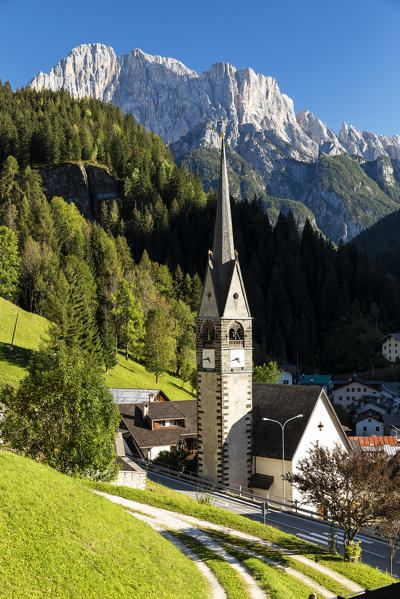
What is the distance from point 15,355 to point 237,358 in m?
39.6

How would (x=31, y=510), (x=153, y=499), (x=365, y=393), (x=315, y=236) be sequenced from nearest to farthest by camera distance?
(x=31, y=510) → (x=153, y=499) → (x=365, y=393) → (x=315, y=236)

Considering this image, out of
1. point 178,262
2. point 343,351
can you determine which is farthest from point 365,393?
point 178,262

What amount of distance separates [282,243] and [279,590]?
A: 150m

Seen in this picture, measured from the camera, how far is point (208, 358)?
43156mm

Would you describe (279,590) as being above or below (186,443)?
below

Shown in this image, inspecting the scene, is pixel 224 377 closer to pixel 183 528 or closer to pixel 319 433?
pixel 319 433

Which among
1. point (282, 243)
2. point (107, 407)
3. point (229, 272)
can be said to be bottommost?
point (107, 407)

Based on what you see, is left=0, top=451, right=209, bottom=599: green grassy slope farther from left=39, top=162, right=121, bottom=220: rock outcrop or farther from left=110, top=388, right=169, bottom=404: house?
left=39, top=162, right=121, bottom=220: rock outcrop

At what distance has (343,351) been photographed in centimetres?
13938

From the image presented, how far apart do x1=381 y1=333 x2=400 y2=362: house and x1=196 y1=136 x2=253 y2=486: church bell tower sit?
107m

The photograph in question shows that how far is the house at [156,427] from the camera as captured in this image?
2072 inches

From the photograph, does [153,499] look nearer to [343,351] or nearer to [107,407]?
[107,407]

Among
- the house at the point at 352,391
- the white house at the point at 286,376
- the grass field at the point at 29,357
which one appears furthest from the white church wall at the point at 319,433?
the white house at the point at 286,376

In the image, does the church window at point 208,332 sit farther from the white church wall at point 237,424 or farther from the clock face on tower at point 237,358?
the white church wall at point 237,424
